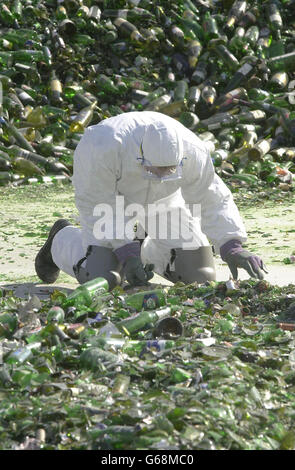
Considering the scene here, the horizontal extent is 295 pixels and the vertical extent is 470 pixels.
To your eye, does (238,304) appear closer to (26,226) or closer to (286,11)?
(26,226)

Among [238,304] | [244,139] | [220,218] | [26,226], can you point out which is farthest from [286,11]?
[238,304]

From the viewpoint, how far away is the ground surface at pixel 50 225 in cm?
625

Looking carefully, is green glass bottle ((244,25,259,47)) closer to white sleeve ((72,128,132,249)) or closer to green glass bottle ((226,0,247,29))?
green glass bottle ((226,0,247,29))

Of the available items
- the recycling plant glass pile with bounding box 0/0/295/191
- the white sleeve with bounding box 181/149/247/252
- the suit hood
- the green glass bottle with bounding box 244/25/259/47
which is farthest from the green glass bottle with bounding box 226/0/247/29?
the suit hood

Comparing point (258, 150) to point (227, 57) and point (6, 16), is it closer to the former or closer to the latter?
point (227, 57)

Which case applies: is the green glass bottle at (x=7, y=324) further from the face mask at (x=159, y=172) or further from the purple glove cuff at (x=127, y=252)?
the face mask at (x=159, y=172)

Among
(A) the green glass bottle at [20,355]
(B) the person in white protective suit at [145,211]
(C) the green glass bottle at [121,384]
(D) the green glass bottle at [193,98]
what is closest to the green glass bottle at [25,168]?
(D) the green glass bottle at [193,98]

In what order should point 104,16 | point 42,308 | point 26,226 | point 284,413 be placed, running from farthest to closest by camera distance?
point 104,16 < point 26,226 < point 42,308 < point 284,413

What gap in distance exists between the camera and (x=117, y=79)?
463 inches

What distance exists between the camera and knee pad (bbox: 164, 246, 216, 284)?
5898mm

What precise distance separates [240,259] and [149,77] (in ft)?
23.4

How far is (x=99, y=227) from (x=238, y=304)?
3.91ft

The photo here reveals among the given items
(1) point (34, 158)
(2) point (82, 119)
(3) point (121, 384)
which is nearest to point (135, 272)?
(3) point (121, 384)

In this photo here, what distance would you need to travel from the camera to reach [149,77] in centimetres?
1218
